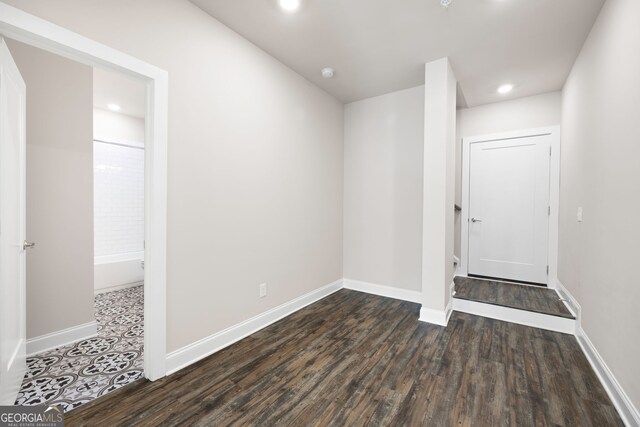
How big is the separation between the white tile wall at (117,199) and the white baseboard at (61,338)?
1976mm

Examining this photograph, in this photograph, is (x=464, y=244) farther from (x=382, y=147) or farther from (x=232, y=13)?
(x=232, y=13)

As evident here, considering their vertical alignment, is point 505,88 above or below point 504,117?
above

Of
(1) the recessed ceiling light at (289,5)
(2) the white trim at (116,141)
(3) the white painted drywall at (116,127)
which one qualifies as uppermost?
(1) the recessed ceiling light at (289,5)

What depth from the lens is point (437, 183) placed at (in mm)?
2902

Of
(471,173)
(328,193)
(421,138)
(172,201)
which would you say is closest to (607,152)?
(421,138)

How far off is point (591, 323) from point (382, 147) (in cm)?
282

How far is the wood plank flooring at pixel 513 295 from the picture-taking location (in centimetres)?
292

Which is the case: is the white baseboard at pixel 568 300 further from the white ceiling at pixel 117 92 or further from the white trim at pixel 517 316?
the white ceiling at pixel 117 92

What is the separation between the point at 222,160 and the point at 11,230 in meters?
1.37

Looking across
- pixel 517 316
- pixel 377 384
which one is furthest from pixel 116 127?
pixel 517 316

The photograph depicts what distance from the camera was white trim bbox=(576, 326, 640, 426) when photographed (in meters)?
1.55

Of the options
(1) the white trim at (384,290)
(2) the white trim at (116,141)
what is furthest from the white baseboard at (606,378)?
(2) the white trim at (116,141)

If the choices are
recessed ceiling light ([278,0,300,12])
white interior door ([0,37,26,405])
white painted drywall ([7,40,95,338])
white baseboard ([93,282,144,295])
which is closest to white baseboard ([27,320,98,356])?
white painted drywall ([7,40,95,338])

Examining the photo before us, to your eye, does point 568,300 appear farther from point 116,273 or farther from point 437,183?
point 116,273
